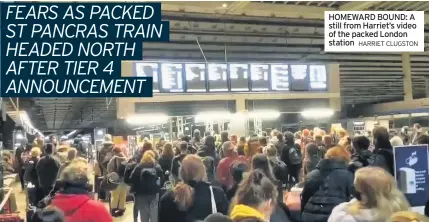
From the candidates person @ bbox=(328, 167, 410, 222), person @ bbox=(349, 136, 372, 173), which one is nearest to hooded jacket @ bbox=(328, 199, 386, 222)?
person @ bbox=(328, 167, 410, 222)

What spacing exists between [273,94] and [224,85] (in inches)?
38.6

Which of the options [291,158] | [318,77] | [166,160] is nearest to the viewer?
[166,160]

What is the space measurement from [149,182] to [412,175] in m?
3.14

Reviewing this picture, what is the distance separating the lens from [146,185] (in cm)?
650

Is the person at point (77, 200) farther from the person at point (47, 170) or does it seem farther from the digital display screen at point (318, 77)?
the digital display screen at point (318, 77)

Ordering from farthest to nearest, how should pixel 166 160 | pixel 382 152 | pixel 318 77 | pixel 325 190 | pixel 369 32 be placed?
pixel 318 77 → pixel 166 160 → pixel 369 32 → pixel 382 152 → pixel 325 190

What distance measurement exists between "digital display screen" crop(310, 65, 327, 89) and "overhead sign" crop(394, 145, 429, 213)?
4.47m

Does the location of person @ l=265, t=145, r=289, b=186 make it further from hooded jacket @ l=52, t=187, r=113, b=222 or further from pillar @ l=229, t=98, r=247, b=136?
hooded jacket @ l=52, t=187, r=113, b=222

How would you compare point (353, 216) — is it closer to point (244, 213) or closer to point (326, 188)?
point (244, 213)

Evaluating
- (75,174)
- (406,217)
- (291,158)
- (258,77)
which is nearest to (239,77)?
(258,77)

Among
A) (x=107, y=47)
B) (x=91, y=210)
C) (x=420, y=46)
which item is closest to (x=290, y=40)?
(x=420, y=46)

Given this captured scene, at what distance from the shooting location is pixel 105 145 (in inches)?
408

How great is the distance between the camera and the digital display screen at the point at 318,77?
945 centimetres

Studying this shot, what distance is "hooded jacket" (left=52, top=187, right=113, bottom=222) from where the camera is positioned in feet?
11.1
